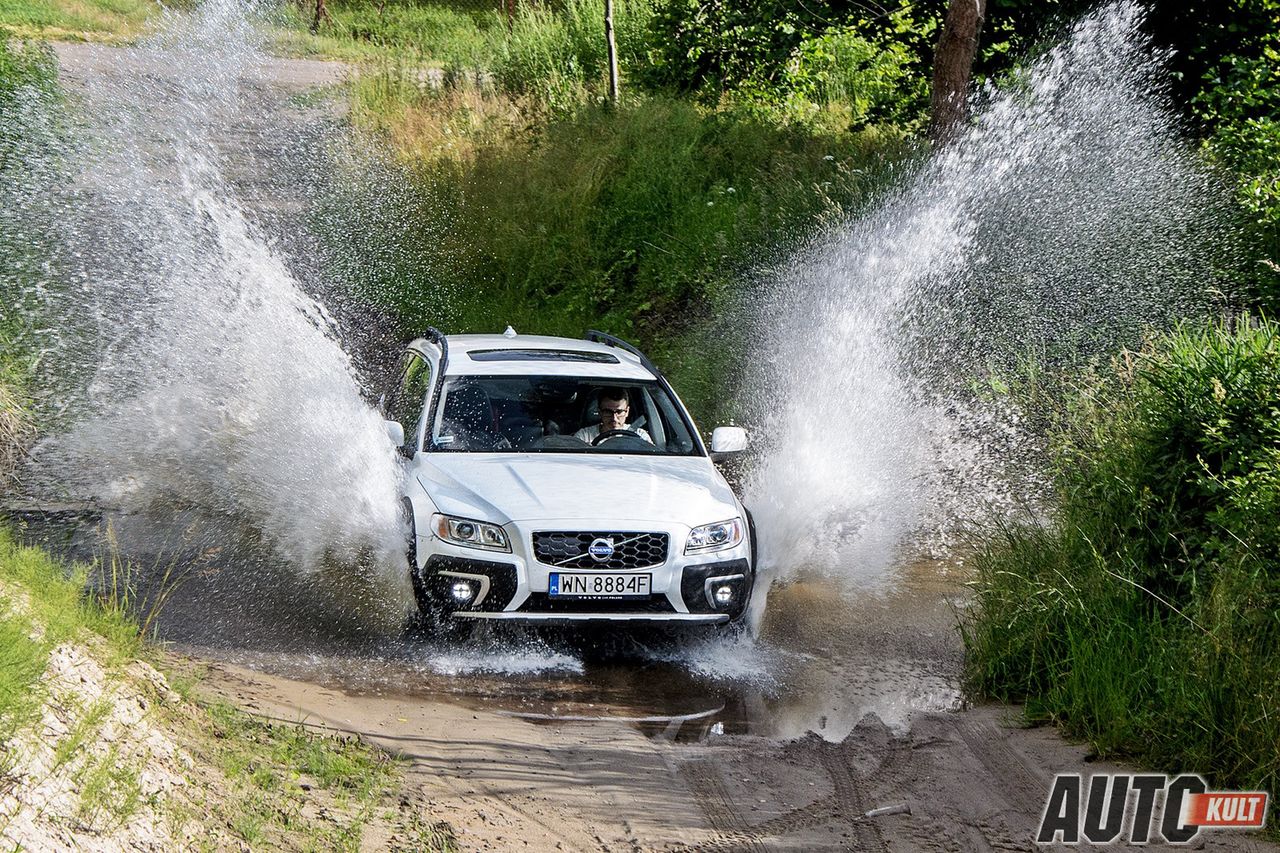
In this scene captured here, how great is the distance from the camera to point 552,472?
23.9 feet

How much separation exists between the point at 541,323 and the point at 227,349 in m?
3.90

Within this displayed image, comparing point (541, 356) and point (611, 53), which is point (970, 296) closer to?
point (541, 356)

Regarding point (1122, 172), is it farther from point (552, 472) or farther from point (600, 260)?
point (552, 472)

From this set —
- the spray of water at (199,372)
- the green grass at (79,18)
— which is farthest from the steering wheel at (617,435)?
the green grass at (79,18)

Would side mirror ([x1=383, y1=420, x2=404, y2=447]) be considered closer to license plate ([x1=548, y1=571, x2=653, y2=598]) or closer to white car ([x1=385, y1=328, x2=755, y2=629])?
white car ([x1=385, y1=328, x2=755, y2=629])

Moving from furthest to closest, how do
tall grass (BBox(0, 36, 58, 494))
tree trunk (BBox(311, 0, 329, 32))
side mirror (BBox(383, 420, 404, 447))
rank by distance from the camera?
tree trunk (BBox(311, 0, 329, 32)) → tall grass (BBox(0, 36, 58, 494)) → side mirror (BBox(383, 420, 404, 447))

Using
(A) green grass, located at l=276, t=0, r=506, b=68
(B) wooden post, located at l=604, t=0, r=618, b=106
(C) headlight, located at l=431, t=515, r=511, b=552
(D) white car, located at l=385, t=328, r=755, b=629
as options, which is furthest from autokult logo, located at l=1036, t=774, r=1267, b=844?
(A) green grass, located at l=276, t=0, r=506, b=68

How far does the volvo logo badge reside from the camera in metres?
6.67

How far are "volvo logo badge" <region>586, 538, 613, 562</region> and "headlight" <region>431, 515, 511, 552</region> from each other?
0.42 meters

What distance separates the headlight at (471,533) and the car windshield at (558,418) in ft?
2.94

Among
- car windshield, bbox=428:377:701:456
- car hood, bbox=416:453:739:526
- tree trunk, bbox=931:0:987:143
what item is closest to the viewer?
car hood, bbox=416:453:739:526

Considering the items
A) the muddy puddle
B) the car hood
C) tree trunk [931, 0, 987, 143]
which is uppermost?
tree trunk [931, 0, 987, 143]

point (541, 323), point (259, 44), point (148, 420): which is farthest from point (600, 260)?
point (259, 44)

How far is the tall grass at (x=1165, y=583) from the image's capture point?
16.7ft
